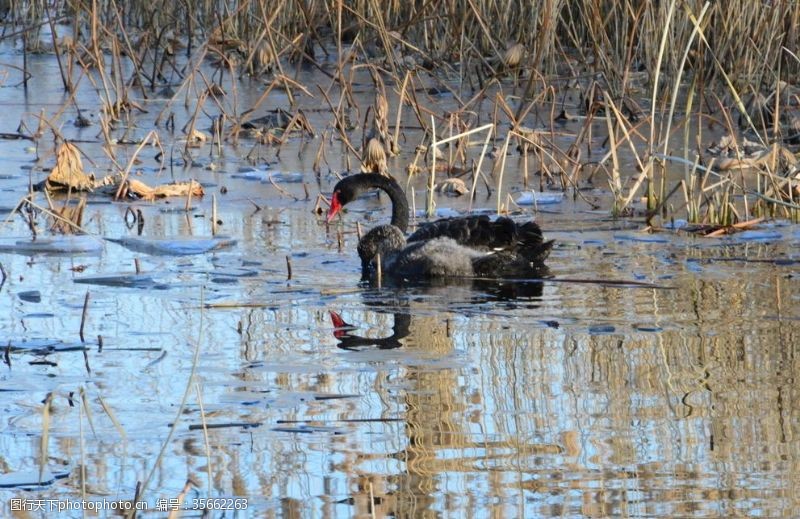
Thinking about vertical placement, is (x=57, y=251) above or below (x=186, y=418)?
above

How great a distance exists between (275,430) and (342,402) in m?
0.37

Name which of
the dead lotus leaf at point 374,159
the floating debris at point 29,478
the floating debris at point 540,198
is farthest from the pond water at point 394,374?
the dead lotus leaf at point 374,159

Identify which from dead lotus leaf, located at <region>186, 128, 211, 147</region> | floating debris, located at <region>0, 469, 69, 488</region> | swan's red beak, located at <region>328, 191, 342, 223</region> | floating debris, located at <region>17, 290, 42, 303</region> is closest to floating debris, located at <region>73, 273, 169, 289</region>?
floating debris, located at <region>17, 290, 42, 303</region>

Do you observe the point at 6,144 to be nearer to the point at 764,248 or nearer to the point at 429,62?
the point at 429,62

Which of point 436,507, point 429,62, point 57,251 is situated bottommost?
point 436,507

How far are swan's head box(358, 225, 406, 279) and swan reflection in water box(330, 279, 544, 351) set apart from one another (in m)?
0.41

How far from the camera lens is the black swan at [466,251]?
7.00 m

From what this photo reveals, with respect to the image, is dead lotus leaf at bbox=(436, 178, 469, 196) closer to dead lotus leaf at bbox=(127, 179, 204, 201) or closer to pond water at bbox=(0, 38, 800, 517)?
pond water at bbox=(0, 38, 800, 517)

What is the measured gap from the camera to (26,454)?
4008mm

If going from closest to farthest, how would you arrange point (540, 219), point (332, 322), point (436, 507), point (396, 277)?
point (436, 507)
point (332, 322)
point (396, 277)
point (540, 219)

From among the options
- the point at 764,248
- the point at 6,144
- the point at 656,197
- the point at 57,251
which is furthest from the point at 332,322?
the point at 6,144

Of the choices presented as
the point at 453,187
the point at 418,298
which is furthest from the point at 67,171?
the point at 418,298

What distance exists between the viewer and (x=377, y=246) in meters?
7.21

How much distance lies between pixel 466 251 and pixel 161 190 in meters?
2.49
